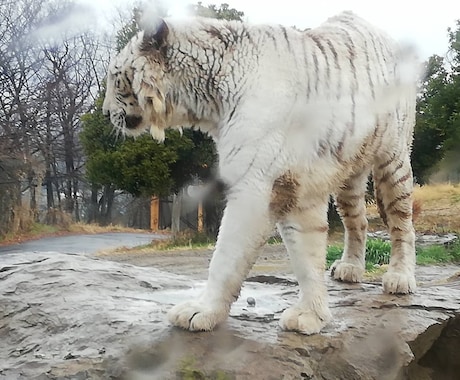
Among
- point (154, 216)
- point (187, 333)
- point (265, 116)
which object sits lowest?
point (187, 333)

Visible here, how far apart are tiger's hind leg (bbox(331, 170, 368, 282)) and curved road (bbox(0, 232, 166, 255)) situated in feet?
3.62

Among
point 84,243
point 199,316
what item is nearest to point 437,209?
point 84,243

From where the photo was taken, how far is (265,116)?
1008mm

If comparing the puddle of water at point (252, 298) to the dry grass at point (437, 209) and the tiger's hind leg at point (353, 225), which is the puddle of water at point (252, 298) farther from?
the dry grass at point (437, 209)

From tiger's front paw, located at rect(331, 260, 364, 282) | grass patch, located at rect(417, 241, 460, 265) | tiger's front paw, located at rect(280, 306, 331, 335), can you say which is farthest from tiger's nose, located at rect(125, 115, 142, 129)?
grass patch, located at rect(417, 241, 460, 265)

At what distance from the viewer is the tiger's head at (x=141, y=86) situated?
1.09 m

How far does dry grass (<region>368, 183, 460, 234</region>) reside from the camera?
111 inches

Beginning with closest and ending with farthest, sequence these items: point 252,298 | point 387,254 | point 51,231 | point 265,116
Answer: point 265,116 → point 252,298 → point 51,231 → point 387,254

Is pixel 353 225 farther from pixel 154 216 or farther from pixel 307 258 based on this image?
pixel 154 216

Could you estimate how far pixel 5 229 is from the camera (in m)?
2.19

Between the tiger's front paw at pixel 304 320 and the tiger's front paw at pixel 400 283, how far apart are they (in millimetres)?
306

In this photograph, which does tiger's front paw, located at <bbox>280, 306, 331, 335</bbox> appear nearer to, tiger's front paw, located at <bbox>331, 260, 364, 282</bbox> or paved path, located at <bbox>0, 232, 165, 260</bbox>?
tiger's front paw, located at <bbox>331, 260, 364, 282</bbox>

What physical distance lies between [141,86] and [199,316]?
40 centimetres

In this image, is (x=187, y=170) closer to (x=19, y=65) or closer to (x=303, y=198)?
(x=19, y=65)
